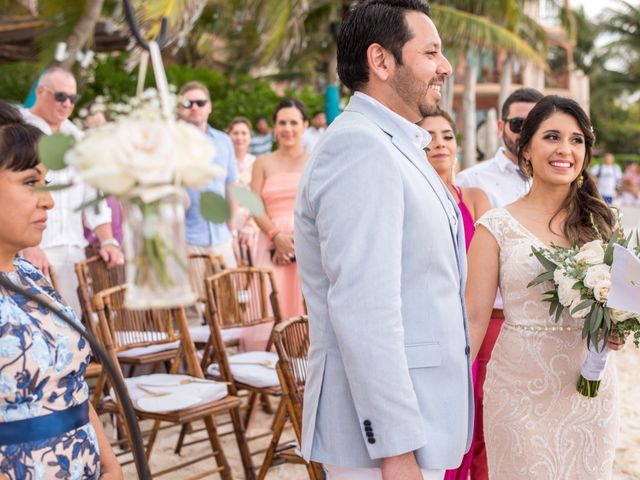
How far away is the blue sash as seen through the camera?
2.16m

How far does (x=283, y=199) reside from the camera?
20.3ft

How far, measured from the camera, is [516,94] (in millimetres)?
4668

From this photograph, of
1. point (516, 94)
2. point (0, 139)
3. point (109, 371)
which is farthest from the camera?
point (516, 94)

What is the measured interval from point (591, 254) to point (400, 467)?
1393mm

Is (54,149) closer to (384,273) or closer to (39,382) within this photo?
(384,273)

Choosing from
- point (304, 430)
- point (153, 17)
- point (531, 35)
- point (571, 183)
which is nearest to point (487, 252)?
point (571, 183)

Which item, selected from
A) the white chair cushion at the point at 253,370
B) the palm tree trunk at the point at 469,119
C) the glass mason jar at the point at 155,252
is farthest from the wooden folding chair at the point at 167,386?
the palm tree trunk at the point at 469,119

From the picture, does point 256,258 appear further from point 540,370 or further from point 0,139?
point 0,139

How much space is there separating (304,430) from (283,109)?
14.5ft

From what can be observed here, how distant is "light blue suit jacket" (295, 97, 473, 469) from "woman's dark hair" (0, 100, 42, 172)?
746 mm

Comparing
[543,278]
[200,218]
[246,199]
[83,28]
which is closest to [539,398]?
[543,278]

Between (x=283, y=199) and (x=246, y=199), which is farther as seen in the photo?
(x=283, y=199)

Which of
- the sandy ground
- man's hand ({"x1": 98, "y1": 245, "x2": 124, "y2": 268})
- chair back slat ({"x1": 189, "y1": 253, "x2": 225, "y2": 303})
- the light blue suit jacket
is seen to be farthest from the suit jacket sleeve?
chair back slat ({"x1": 189, "y1": 253, "x2": 225, "y2": 303})

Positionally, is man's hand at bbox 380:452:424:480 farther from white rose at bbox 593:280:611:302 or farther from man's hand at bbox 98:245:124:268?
man's hand at bbox 98:245:124:268
